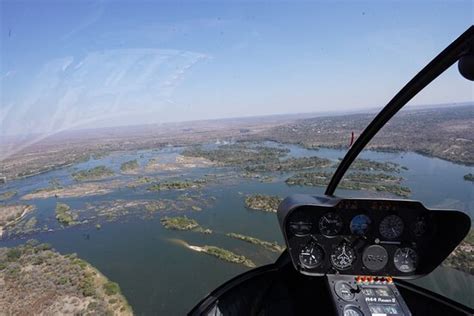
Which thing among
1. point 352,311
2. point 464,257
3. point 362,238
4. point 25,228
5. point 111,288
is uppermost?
point 362,238

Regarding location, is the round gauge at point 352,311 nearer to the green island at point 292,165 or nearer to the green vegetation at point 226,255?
the green vegetation at point 226,255

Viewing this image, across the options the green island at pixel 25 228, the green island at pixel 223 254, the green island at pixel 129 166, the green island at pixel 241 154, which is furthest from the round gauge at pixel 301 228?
the green island at pixel 129 166

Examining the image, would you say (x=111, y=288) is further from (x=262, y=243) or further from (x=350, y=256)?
(x=350, y=256)

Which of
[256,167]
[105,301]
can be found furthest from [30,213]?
A: [256,167]

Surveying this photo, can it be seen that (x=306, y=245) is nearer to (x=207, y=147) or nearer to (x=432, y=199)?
(x=432, y=199)

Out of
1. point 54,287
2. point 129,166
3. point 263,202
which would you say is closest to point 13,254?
point 54,287

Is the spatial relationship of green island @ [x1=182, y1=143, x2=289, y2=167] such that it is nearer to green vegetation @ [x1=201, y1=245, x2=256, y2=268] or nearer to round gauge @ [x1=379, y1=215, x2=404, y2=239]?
green vegetation @ [x1=201, y1=245, x2=256, y2=268]
